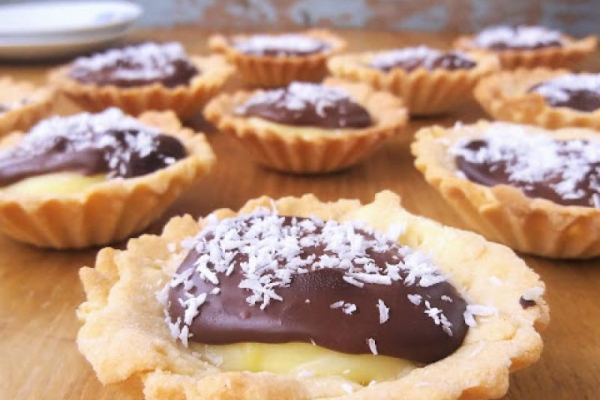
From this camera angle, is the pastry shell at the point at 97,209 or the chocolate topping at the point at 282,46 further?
the chocolate topping at the point at 282,46

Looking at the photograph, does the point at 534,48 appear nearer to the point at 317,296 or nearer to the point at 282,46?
the point at 282,46

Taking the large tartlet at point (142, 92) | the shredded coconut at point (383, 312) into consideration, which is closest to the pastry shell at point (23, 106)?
the large tartlet at point (142, 92)

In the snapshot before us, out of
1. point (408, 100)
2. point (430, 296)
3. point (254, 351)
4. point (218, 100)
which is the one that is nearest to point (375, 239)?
point (430, 296)

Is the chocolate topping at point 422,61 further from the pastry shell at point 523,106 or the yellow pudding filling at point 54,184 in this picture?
the yellow pudding filling at point 54,184

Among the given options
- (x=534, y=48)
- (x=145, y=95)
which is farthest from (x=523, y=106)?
(x=145, y=95)

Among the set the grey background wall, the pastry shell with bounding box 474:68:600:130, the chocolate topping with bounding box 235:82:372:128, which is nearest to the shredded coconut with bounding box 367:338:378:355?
the chocolate topping with bounding box 235:82:372:128
